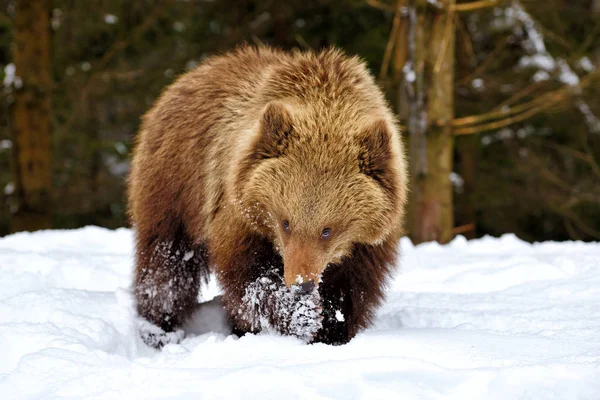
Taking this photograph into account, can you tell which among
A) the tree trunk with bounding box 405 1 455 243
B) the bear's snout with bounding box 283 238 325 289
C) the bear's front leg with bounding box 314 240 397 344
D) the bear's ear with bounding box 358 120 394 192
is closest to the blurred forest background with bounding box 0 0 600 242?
the tree trunk with bounding box 405 1 455 243

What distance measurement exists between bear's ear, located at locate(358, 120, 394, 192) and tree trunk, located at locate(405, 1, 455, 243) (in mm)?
4688

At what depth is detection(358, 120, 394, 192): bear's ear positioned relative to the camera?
4.19m

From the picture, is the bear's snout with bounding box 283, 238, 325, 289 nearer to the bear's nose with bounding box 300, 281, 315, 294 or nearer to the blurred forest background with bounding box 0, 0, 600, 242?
the bear's nose with bounding box 300, 281, 315, 294

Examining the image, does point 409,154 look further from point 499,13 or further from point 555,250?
point 499,13

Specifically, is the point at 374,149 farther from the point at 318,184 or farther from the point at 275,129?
the point at 275,129

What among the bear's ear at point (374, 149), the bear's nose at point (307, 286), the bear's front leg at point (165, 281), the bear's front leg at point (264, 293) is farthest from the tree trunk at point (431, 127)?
the bear's nose at point (307, 286)

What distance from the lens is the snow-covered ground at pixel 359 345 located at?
3.04 m

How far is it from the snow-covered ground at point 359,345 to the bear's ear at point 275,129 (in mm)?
1079

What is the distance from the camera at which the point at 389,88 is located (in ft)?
36.5

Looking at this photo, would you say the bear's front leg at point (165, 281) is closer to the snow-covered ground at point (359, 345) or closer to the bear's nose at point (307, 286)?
the snow-covered ground at point (359, 345)

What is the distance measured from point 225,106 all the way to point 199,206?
708 millimetres

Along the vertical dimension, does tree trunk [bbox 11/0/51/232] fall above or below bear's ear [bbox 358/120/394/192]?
below

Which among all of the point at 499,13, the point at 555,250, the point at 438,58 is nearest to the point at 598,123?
the point at 499,13

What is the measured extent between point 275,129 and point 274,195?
39 centimetres
